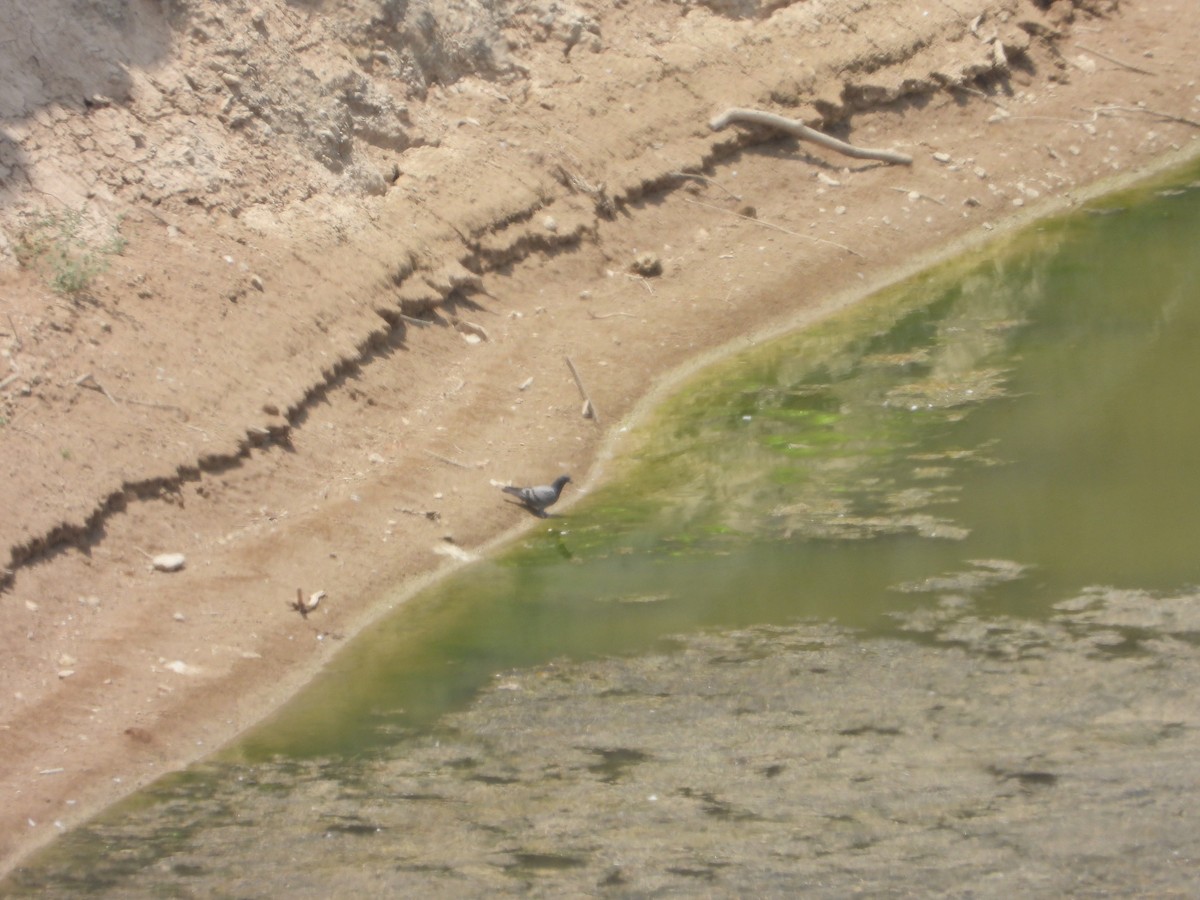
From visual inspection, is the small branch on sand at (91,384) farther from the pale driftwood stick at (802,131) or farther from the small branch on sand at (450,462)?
the pale driftwood stick at (802,131)

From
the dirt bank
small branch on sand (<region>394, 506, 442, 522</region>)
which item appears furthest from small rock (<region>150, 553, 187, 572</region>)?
small branch on sand (<region>394, 506, 442, 522</region>)

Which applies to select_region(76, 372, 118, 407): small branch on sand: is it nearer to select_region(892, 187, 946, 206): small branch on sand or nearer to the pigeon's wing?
the pigeon's wing

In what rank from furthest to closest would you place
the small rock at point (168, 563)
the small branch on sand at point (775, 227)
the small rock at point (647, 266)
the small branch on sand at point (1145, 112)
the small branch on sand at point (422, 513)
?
the small branch on sand at point (1145, 112)
the small branch on sand at point (775, 227)
the small rock at point (647, 266)
the small branch on sand at point (422, 513)
the small rock at point (168, 563)

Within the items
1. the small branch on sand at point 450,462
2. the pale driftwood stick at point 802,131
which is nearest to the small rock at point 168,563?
the small branch on sand at point 450,462

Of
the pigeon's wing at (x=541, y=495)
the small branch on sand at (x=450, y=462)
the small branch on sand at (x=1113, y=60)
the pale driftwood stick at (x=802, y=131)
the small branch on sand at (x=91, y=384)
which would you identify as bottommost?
the pigeon's wing at (x=541, y=495)

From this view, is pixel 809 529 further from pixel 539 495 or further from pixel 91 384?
pixel 91 384

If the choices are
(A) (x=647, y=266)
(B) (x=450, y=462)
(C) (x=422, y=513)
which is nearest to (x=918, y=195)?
(A) (x=647, y=266)
